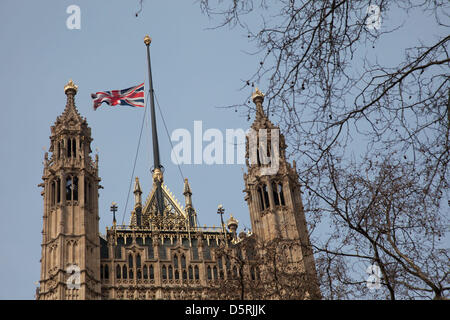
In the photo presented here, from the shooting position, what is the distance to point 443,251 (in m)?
17.7

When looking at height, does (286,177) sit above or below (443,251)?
above

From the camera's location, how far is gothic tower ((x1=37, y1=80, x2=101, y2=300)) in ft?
170

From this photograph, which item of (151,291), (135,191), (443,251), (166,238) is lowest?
(443,251)

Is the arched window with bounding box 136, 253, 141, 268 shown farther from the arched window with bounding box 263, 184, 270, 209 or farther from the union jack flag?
the union jack flag

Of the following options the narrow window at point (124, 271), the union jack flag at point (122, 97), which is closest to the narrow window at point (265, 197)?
the narrow window at point (124, 271)

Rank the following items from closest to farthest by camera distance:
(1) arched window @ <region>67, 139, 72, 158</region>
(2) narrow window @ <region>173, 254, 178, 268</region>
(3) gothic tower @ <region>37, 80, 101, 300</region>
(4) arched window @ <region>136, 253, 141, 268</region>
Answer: (3) gothic tower @ <region>37, 80, 101, 300</region>, (4) arched window @ <region>136, 253, 141, 268</region>, (2) narrow window @ <region>173, 254, 178, 268</region>, (1) arched window @ <region>67, 139, 72, 158</region>

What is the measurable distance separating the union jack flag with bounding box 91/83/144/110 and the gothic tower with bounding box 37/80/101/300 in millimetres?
3278

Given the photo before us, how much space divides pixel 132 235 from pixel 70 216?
528 centimetres

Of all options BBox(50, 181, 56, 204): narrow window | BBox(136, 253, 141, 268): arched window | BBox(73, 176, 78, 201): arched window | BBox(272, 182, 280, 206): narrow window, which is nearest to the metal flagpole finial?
BBox(73, 176, 78, 201): arched window

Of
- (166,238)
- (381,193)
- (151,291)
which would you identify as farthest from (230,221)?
(381,193)

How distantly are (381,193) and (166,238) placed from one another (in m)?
42.0

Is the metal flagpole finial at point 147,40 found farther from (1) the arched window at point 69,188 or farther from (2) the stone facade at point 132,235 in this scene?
(1) the arched window at point 69,188

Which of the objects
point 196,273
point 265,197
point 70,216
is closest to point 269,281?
point 196,273
